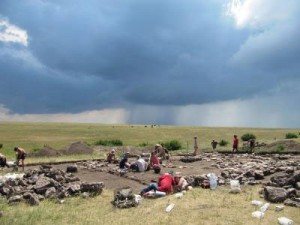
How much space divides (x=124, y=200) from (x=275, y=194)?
5.96 m

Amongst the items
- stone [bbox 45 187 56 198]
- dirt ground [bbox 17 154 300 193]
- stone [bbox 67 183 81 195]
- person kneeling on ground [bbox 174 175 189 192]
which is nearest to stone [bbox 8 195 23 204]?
stone [bbox 45 187 56 198]

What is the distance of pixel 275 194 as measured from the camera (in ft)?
61.8

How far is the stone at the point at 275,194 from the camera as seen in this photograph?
18.6 metres

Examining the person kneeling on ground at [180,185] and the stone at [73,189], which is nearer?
the person kneeling on ground at [180,185]

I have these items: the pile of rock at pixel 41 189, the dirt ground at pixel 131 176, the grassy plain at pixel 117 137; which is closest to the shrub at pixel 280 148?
the grassy plain at pixel 117 137

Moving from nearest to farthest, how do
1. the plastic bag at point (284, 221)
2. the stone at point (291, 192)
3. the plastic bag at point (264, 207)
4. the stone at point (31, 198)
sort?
the plastic bag at point (284, 221) → the plastic bag at point (264, 207) → the stone at point (291, 192) → the stone at point (31, 198)

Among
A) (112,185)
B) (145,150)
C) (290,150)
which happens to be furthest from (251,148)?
(112,185)

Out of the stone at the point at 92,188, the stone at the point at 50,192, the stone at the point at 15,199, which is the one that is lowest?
the stone at the point at 15,199

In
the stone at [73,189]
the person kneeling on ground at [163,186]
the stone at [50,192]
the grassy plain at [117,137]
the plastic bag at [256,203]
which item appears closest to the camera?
the plastic bag at [256,203]

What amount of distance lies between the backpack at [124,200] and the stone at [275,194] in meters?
5.16

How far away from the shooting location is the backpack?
64.3 feet

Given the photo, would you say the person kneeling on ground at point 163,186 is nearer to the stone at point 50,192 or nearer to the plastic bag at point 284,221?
the stone at point 50,192

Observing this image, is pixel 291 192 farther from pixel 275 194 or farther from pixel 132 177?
pixel 132 177

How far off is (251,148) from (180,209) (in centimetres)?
3348
